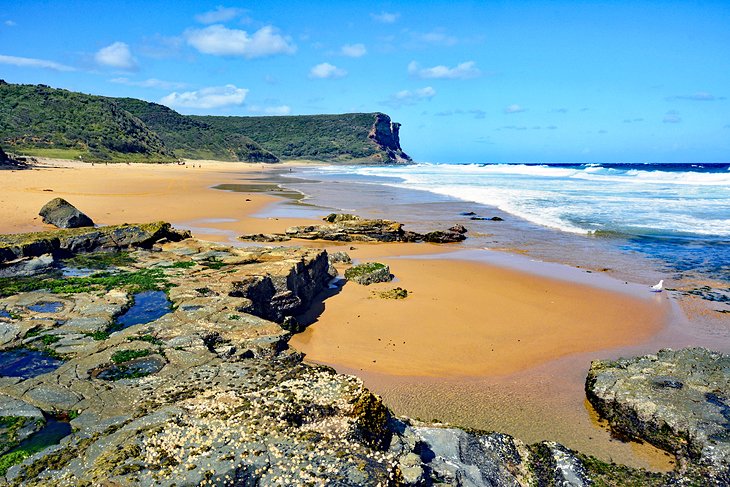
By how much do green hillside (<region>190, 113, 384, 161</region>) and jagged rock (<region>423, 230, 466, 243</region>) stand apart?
132m

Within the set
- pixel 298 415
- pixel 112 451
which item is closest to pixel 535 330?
pixel 298 415

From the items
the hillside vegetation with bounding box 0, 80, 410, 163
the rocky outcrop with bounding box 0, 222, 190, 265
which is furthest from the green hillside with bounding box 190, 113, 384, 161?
the rocky outcrop with bounding box 0, 222, 190, 265

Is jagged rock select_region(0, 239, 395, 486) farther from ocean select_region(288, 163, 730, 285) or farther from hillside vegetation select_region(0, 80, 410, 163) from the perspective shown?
hillside vegetation select_region(0, 80, 410, 163)

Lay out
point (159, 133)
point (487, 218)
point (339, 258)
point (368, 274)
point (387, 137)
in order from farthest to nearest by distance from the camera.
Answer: point (387, 137) < point (159, 133) < point (487, 218) < point (339, 258) < point (368, 274)

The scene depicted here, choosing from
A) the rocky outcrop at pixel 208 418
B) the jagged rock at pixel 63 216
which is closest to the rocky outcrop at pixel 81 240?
the rocky outcrop at pixel 208 418

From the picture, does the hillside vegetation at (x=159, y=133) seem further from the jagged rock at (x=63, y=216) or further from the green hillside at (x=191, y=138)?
the jagged rock at (x=63, y=216)

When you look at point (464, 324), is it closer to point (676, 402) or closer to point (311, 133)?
point (676, 402)

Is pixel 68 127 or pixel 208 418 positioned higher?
pixel 68 127

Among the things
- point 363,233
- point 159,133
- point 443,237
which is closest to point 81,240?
point 363,233

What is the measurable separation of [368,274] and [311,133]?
166m

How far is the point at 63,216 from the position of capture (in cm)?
1820

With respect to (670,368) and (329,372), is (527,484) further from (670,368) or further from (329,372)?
(670,368)

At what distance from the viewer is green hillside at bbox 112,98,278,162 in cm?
11206

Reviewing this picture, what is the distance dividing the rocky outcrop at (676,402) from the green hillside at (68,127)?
67.3m
